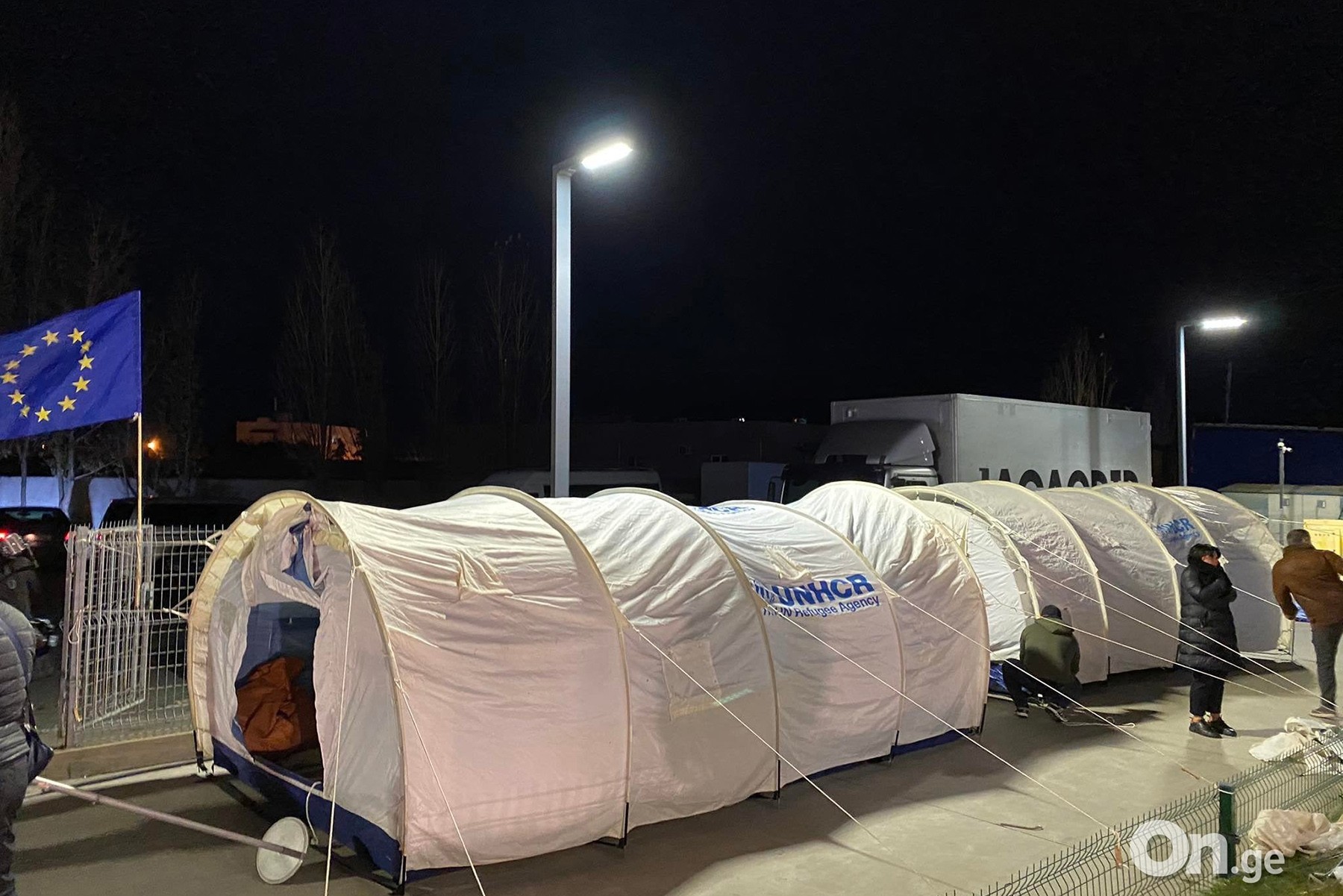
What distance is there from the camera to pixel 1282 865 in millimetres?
5430

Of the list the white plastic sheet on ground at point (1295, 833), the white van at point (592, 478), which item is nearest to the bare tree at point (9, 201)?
the white van at point (592, 478)

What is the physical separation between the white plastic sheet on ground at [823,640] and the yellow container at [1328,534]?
9.46 meters

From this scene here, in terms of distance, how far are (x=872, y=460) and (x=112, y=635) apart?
11.2 metres

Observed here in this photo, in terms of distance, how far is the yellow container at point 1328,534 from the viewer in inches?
539

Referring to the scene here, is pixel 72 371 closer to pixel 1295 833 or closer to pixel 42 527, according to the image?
pixel 1295 833

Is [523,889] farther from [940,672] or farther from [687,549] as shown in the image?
[940,672]

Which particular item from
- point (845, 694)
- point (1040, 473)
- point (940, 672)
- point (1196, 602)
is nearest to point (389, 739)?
point (845, 694)

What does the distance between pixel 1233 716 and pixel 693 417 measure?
39.6 metres

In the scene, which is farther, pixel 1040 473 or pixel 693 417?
pixel 693 417

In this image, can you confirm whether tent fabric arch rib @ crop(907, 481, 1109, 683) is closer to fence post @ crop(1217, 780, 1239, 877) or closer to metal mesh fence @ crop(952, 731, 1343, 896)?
metal mesh fence @ crop(952, 731, 1343, 896)

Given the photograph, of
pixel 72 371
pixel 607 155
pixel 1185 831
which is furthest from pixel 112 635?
pixel 1185 831

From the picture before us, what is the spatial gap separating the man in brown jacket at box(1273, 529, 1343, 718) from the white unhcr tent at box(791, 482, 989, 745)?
3.63m

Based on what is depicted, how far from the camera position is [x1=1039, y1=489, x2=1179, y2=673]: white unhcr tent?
458 inches

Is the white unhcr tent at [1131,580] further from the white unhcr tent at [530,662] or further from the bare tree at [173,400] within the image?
the bare tree at [173,400]
